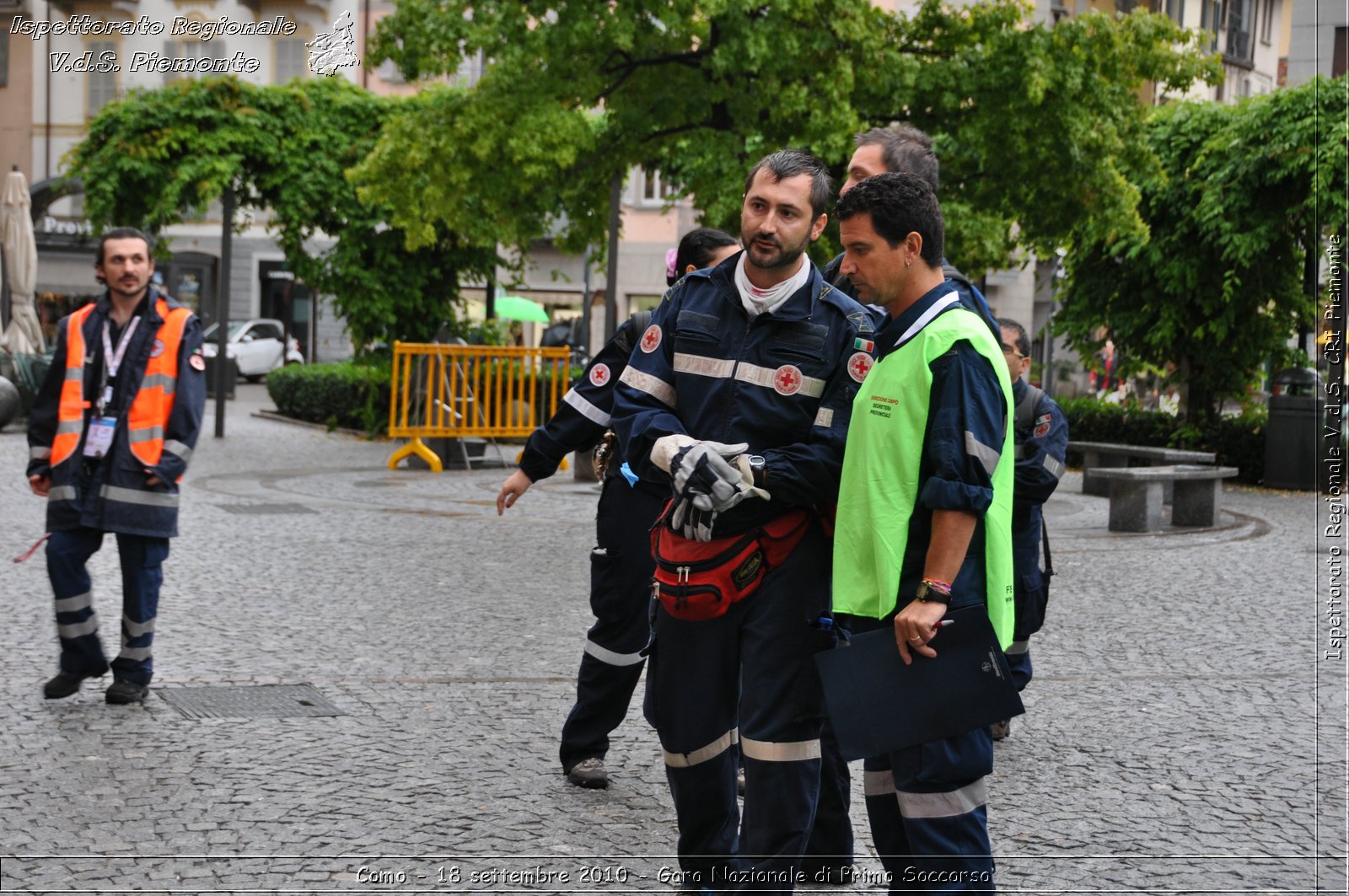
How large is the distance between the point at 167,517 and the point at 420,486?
9305 millimetres

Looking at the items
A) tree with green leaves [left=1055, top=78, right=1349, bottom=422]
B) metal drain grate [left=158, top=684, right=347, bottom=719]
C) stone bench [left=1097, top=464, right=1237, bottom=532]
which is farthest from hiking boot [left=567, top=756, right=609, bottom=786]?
tree with green leaves [left=1055, top=78, right=1349, bottom=422]

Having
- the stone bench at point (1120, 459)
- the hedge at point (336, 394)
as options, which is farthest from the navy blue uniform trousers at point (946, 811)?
the hedge at point (336, 394)

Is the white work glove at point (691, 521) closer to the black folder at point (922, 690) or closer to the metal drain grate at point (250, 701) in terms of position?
the black folder at point (922, 690)

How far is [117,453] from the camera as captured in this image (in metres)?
5.98

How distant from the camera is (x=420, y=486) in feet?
50.1

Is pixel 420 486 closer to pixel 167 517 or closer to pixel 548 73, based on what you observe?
pixel 548 73

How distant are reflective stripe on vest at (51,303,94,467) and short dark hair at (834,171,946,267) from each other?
12.1 ft

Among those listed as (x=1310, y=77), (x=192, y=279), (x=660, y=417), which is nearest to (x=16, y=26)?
(x=660, y=417)

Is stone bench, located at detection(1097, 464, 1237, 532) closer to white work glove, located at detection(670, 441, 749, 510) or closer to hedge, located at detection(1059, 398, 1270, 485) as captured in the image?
hedge, located at detection(1059, 398, 1270, 485)

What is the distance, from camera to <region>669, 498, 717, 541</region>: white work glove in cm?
358

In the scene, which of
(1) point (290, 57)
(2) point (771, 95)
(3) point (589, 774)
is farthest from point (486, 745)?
(1) point (290, 57)

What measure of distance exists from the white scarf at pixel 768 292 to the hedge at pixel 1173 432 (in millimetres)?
15571

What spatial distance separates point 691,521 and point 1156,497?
34.9ft

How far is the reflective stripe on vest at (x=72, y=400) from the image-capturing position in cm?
600
